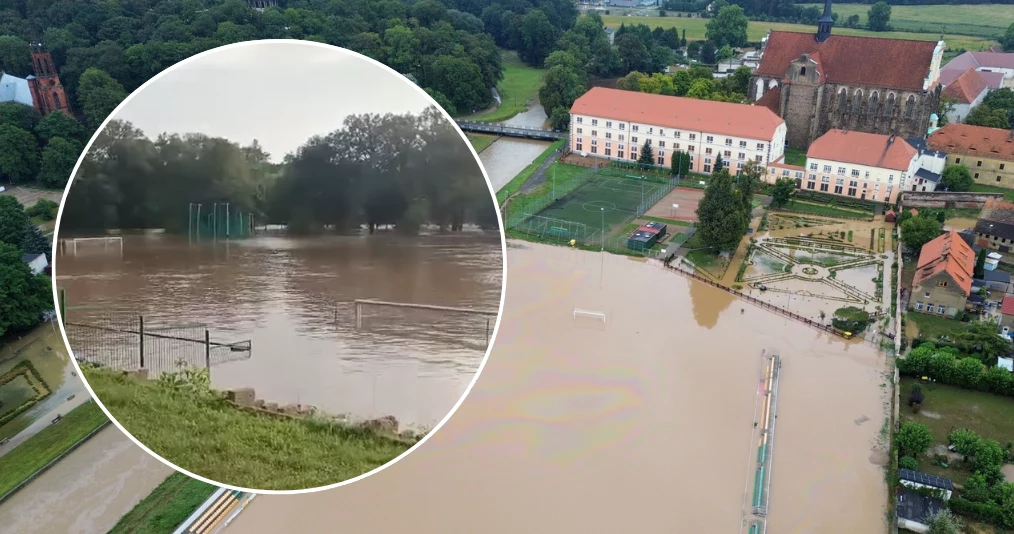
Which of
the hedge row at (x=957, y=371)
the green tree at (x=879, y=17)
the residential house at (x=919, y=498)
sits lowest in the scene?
the residential house at (x=919, y=498)

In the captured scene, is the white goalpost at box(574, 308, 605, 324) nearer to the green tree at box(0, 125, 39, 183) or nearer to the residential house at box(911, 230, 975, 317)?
the residential house at box(911, 230, 975, 317)

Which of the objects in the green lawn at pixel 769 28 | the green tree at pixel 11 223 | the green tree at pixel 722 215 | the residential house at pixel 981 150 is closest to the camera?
the green tree at pixel 11 223

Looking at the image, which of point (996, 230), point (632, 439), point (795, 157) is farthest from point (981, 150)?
point (632, 439)

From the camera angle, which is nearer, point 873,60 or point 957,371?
point 957,371

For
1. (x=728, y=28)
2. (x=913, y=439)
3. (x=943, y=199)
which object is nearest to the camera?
(x=913, y=439)

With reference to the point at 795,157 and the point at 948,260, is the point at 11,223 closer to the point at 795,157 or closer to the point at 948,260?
the point at 948,260

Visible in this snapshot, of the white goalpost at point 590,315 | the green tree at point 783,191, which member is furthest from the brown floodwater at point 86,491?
the green tree at point 783,191

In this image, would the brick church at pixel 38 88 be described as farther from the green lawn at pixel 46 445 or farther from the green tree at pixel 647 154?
the green tree at pixel 647 154

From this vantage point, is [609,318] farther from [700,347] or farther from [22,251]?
[22,251]
